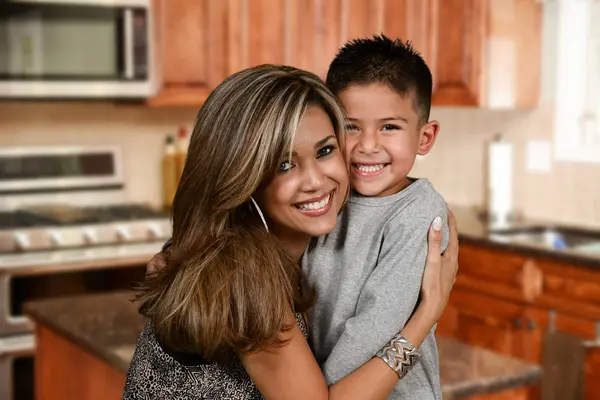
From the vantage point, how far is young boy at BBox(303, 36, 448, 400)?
1386 millimetres

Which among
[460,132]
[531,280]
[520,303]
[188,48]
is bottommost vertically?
[520,303]

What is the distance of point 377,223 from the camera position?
1455 millimetres

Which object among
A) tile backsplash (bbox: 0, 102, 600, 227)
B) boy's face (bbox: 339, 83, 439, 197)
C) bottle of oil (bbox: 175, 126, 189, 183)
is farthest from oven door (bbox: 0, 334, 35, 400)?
boy's face (bbox: 339, 83, 439, 197)

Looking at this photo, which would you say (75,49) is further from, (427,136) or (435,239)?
(435,239)

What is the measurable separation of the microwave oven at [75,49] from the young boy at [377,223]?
7.08 ft

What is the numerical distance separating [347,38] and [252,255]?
2842mm

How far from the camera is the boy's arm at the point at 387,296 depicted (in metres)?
1.36

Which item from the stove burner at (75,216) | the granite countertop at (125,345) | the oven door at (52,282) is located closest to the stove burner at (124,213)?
the stove burner at (75,216)

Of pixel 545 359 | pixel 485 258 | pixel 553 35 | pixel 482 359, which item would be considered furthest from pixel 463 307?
pixel 482 359

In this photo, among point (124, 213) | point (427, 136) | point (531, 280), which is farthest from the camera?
point (124, 213)

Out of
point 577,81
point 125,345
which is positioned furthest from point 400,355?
point 577,81

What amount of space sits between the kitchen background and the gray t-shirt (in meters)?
1.36

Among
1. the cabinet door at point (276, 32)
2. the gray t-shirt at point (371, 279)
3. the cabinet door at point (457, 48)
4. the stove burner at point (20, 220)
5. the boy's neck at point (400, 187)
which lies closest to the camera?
the gray t-shirt at point (371, 279)

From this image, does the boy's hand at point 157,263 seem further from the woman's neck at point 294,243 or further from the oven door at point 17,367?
the oven door at point 17,367
